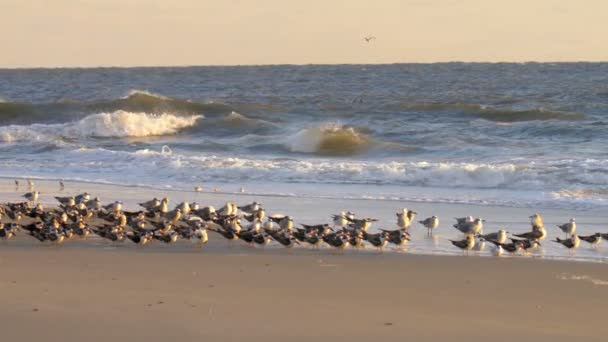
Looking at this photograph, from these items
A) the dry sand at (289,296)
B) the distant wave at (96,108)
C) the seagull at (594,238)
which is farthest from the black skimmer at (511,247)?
the distant wave at (96,108)

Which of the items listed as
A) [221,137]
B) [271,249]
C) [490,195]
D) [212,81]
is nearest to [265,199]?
[490,195]

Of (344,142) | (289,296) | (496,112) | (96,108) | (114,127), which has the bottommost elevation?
(289,296)

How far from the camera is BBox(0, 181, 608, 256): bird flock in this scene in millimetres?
11578

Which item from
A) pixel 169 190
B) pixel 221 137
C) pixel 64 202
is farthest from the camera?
pixel 221 137

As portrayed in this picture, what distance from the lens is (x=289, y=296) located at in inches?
343

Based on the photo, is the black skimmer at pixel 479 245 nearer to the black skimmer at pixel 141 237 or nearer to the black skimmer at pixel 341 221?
the black skimmer at pixel 341 221

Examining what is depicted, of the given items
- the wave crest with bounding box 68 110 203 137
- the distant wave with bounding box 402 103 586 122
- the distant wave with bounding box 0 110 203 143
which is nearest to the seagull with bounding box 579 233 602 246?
the distant wave with bounding box 402 103 586 122

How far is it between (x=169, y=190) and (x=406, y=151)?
318 inches

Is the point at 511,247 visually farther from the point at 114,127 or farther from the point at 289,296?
the point at 114,127

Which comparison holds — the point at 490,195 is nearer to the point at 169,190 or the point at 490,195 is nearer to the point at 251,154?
the point at 169,190

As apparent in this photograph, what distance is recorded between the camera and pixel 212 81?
65.2 m

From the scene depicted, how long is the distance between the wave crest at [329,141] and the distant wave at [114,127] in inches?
248

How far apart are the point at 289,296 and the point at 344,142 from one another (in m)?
18.5

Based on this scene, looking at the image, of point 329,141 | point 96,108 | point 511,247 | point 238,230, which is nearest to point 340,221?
point 238,230
